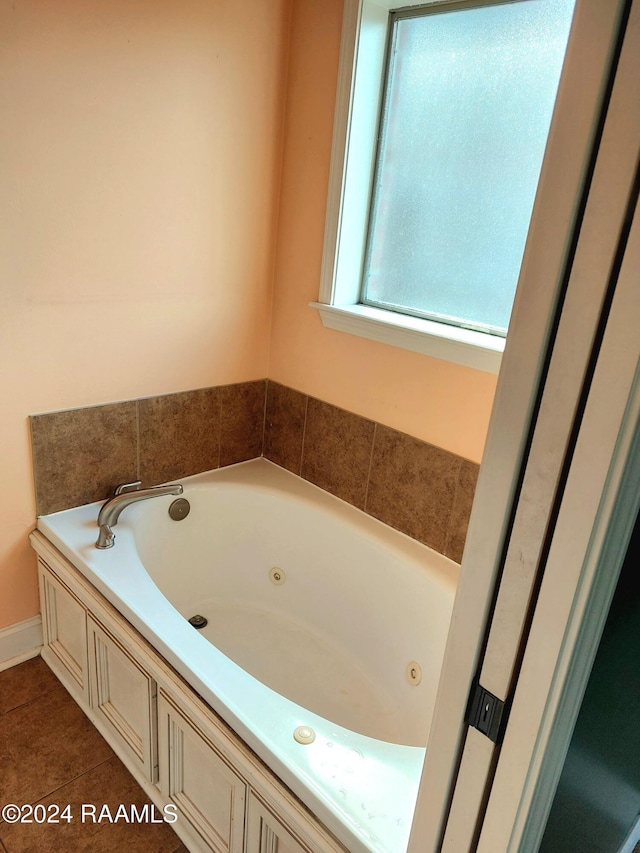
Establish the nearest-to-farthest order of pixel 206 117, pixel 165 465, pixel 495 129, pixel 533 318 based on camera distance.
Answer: pixel 533 318 < pixel 495 129 < pixel 206 117 < pixel 165 465

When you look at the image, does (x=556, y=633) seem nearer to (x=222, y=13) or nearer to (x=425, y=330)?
(x=425, y=330)

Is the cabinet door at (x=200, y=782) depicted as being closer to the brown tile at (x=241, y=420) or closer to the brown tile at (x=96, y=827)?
the brown tile at (x=96, y=827)

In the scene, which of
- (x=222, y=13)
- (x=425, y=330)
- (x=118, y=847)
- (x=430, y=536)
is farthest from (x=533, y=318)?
(x=222, y=13)

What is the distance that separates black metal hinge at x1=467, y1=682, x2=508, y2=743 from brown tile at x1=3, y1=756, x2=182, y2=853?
1229 mm

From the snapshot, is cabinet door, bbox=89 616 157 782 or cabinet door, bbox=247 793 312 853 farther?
cabinet door, bbox=89 616 157 782

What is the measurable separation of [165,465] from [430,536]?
3.33 feet

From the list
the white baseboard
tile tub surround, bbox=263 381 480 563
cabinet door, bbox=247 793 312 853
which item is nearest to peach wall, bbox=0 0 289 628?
the white baseboard

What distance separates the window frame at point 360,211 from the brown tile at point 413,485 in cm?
33

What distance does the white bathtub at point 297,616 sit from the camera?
135 cm

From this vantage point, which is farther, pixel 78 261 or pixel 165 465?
pixel 165 465

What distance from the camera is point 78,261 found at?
6.37 feet

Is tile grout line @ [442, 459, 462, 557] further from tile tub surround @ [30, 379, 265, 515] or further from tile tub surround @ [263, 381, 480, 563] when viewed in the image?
tile tub surround @ [30, 379, 265, 515]

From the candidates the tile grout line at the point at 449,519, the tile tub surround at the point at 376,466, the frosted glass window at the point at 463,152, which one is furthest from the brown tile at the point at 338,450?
the frosted glass window at the point at 463,152

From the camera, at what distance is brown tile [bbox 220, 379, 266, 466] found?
98.6 inches
